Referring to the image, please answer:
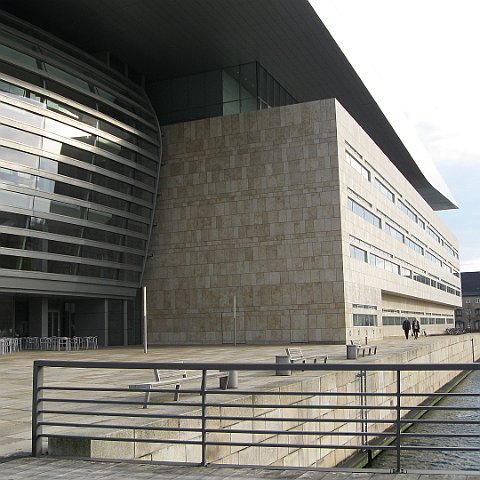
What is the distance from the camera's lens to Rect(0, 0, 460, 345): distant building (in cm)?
3334

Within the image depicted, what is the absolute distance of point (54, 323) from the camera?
128 ft

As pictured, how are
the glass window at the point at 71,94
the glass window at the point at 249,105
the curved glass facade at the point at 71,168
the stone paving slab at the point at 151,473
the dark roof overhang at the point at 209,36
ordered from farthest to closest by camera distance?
the glass window at the point at 249,105 → the dark roof overhang at the point at 209,36 → the glass window at the point at 71,94 → the curved glass facade at the point at 71,168 → the stone paving slab at the point at 151,473

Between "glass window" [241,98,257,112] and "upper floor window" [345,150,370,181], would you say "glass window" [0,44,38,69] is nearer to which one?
"glass window" [241,98,257,112]

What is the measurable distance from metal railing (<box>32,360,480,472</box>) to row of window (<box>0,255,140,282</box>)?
14.6 meters

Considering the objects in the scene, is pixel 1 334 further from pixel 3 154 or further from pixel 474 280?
pixel 474 280

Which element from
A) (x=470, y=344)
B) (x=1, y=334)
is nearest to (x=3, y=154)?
(x=1, y=334)

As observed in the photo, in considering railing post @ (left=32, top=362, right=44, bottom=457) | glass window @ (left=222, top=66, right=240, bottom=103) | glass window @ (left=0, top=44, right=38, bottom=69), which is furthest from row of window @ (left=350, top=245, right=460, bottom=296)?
railing post @ (left=32, top=362, right=44, bottom=457)

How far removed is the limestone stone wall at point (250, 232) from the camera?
37.1 meters

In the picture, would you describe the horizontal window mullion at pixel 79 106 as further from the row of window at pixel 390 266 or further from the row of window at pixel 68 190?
the row of window at pixel 390 266

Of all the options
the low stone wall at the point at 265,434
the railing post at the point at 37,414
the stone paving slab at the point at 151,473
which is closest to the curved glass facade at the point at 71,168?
the low stone wall at the point at 265,434

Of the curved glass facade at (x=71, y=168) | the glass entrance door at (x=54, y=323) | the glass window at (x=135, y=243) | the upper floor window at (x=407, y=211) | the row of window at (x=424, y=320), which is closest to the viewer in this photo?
the curved glass facade at (x=71, y=168)

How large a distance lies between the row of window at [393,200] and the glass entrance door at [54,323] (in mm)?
19530

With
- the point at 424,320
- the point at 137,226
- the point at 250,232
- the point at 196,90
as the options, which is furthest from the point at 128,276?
the point at 424,320

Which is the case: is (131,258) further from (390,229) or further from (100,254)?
(390,229)
